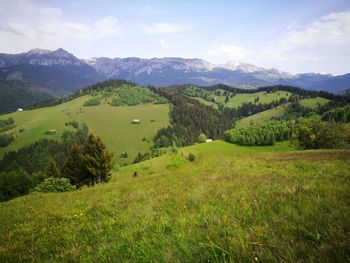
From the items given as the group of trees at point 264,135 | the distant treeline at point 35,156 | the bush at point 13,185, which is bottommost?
the distant treeline at point 35,156

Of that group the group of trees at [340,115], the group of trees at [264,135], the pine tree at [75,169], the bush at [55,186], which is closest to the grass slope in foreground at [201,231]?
the bush at [55,186]

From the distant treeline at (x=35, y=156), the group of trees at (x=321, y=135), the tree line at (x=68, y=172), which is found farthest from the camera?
the distant treeline at (x=35, y=156)

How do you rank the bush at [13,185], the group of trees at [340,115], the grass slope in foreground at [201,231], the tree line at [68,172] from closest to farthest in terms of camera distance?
the grass slope in foreground at [201,231] < the tree line at [68,172] < the bush at [13,185] < the group of trees at [340,115]

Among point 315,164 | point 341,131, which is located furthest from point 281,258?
point 341,131

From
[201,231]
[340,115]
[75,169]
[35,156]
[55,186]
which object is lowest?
[35,156]

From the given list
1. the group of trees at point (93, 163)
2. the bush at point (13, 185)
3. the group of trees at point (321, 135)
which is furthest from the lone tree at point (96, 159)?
the group of trees at point (321, 135)

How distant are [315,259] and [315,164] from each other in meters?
17.1

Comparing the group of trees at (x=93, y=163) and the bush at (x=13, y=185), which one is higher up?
the group of trees at (x=93, y=163)

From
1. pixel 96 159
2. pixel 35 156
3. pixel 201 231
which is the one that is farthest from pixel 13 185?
pixel 35 156

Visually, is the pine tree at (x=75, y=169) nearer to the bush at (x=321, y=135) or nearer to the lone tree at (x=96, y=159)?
the lone tree at (x=96, y=159)

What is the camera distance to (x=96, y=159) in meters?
53.1

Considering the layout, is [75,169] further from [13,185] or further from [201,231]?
[201,231]

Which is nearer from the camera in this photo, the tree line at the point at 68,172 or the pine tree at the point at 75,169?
the tree line at the point at 68,172

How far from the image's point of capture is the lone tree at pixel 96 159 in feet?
174
